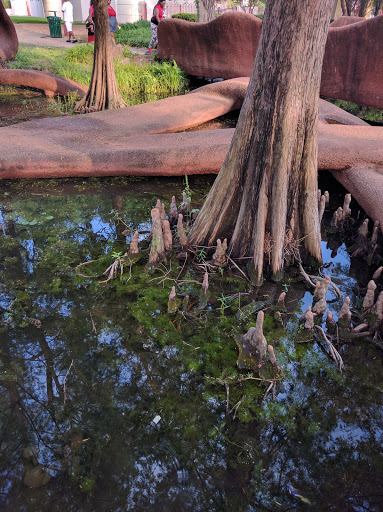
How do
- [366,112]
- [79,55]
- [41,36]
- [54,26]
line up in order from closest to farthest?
[366,112]
[79,55]
[54,26]
[41,36]

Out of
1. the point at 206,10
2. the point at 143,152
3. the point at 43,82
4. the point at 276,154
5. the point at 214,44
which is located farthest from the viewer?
the point at 206,10

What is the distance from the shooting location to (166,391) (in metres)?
2.43

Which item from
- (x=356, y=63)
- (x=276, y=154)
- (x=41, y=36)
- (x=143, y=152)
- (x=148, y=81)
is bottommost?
(x=143, y=152)

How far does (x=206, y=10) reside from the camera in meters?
12.7

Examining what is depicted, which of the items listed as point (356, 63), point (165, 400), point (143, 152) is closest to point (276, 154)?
point (165, 400)

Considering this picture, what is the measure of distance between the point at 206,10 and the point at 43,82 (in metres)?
6.47

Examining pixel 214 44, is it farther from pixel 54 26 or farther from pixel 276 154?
pixel 54 26

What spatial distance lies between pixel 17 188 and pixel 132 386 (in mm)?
3235

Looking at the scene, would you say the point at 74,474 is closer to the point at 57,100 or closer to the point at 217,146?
the point at 217,146

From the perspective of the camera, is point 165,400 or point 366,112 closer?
point 165,400

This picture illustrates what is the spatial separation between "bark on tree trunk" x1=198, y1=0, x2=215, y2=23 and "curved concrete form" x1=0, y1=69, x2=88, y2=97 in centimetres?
594

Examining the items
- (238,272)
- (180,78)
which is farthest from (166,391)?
(180,78)

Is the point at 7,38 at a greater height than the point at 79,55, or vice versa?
the point at 7,38

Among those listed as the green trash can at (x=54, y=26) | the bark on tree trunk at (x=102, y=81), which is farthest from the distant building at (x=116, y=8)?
the bark on tree trunk at (x=102, y=81)
